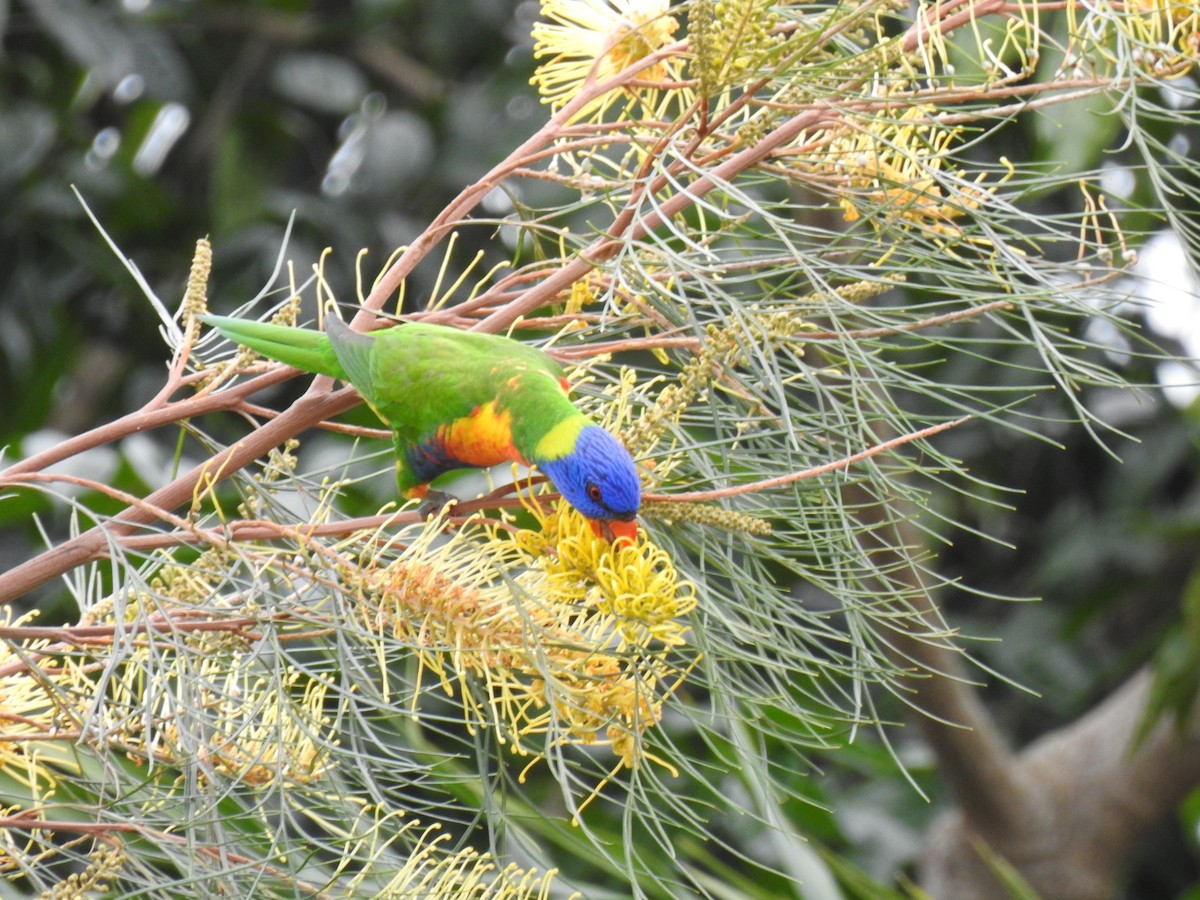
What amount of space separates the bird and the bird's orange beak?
2 centimetres

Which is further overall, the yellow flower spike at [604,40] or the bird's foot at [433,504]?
the yellow flower spike at [604,40]

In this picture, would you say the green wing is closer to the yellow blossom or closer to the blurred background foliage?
the yellow blossom

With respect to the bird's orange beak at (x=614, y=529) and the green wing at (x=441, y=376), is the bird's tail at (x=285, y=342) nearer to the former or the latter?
the green wing at (x=441, y=376)

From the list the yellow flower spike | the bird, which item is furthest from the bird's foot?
the yellow flower spike

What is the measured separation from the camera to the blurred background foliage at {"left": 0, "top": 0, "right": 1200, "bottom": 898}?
77.7 inches

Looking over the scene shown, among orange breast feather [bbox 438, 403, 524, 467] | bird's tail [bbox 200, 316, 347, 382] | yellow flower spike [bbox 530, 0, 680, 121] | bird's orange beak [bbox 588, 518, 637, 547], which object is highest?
yellow flower spike [bbox 530, 0, 680, 121]

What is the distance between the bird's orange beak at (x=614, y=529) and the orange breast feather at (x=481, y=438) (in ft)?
0.48

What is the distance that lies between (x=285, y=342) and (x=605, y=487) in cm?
27

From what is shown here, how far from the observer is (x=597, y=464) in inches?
20.6

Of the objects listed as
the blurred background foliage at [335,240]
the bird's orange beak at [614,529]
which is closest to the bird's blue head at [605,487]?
the bird's orange beak at [614,529]

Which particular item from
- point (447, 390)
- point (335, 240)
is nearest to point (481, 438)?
point (447, 390)

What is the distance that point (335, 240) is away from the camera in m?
2.07

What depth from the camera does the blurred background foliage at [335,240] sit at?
197cm

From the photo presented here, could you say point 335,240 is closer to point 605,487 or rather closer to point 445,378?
point 445,378
